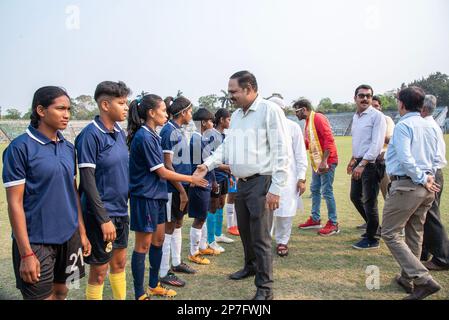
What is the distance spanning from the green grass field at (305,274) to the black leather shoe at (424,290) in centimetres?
20

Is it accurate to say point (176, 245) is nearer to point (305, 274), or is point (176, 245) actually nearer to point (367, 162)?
point (305, 274)

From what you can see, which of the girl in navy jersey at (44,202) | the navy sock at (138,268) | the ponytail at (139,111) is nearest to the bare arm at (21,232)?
the girl in navy jersey at (44,202)

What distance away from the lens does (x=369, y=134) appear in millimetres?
4996

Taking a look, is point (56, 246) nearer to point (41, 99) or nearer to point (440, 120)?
point (41, 99)

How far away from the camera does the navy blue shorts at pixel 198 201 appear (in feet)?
13.7

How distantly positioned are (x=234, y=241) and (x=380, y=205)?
392 cm

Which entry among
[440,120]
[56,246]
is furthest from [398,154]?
[440,120]

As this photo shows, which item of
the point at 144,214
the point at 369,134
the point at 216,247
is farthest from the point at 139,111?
the point at 369,134

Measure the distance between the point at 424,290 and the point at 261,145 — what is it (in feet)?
7.06

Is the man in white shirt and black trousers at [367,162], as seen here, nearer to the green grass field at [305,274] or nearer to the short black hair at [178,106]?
the green grass field at [305,274]

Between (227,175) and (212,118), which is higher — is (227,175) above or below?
below

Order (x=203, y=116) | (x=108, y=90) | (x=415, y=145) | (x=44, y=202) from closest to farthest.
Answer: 1. (x=44, y=202)
2. (x=108, y=90)
3. (x=415, y=145)
4. (x=203, y=116)

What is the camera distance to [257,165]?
3.44 m

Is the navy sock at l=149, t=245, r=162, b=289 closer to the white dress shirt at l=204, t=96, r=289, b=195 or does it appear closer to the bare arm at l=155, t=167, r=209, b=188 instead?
the bare arm at l=155, t=167, r=209, b=188
